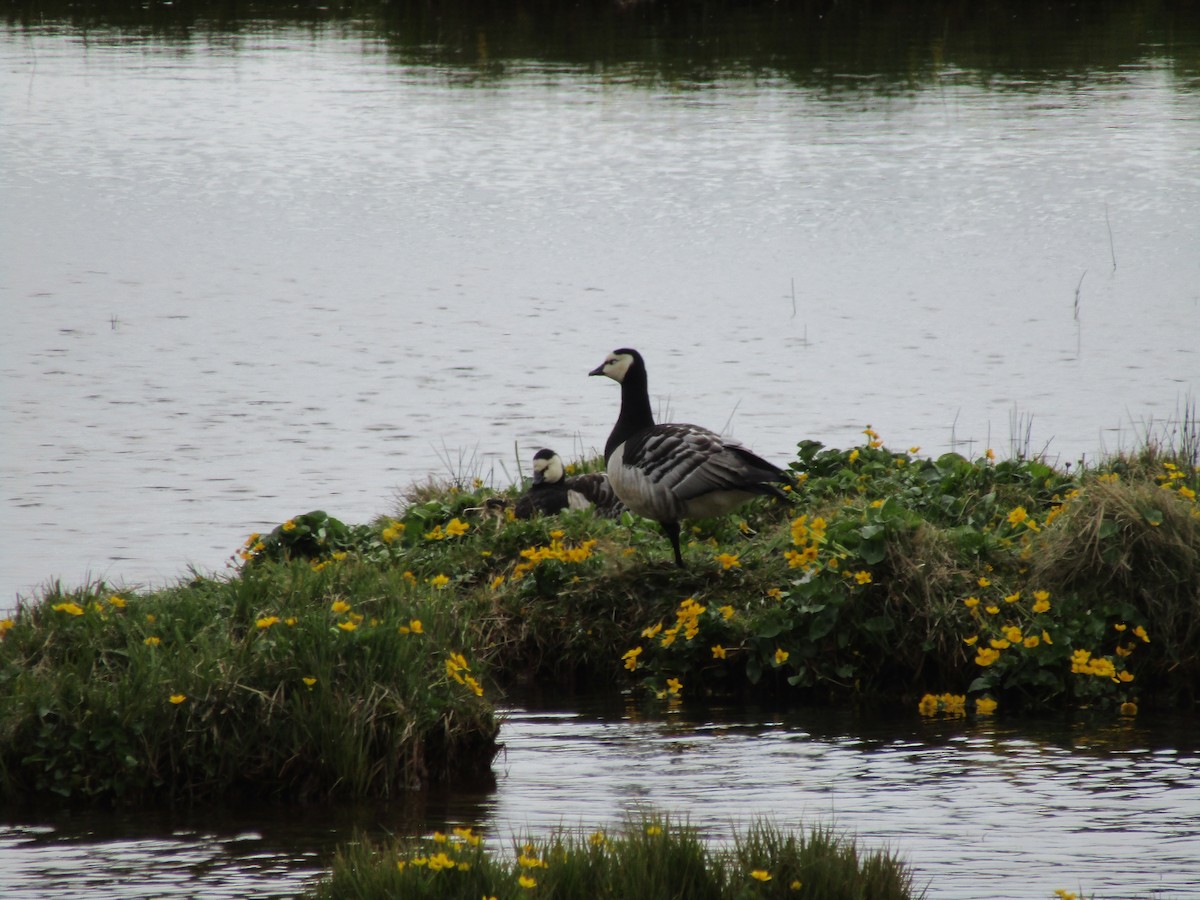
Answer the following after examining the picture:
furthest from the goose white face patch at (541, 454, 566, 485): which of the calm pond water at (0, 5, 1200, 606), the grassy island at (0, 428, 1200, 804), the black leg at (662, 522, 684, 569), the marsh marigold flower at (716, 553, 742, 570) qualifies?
the marsh marigold flower at (716, 553, 742, 570)

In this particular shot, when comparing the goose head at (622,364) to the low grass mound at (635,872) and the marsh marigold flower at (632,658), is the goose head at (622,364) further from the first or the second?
the low grass mound at (635,872)

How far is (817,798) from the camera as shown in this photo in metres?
8.48

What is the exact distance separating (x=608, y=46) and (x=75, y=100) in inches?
607

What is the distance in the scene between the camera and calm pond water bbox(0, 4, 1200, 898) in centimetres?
845

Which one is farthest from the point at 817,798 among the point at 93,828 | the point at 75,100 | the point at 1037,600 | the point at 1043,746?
the point at 75,100

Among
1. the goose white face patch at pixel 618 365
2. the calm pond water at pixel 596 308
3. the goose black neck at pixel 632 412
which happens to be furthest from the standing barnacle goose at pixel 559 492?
the calm pond water at pixel 596 308

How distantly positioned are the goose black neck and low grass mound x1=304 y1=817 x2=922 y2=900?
540 centimetres

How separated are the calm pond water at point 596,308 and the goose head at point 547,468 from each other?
2232 millimetres

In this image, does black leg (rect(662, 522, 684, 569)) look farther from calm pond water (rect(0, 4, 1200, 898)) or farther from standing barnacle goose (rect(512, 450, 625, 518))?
standing barnacle goose (rect(512, 450, 625, 518))

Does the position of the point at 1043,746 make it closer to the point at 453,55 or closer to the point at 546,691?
the point at 546,691

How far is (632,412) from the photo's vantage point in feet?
39.2

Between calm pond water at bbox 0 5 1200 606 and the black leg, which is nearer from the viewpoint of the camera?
the black leg

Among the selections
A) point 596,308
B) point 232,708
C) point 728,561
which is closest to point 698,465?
point 728,561

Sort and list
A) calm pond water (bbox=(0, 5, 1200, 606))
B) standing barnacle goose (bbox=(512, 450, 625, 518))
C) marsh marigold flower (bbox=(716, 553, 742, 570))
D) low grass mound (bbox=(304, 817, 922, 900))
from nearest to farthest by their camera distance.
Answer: low grass mound (bbox=(304, 817, 922, 900))
marsh marigold flower (bbox=(716, 553, 742, 570))
standing barnacle goose (bbox=(512, 450, 625, 518))
calm pond water (bbox=(0, 5, 1200, 606))
